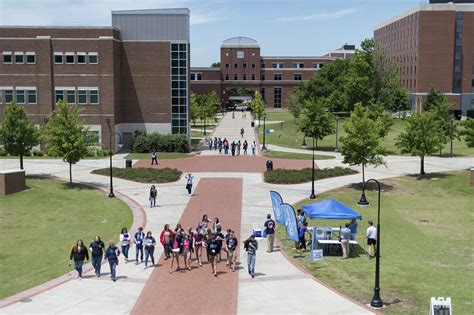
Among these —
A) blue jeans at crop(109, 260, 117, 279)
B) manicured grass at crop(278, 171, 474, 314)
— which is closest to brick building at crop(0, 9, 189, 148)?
manicured grass at crop(278, 171, 474, 314)

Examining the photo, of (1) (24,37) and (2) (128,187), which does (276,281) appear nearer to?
(2) (128,187)

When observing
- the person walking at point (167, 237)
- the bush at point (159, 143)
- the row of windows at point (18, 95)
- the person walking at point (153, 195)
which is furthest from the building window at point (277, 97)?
the person walking at point (167, 237)

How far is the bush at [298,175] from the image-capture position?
46469mm

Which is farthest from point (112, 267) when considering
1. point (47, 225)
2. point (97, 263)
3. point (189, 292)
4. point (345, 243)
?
point (47, 225)

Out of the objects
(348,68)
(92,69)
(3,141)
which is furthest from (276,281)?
(348,68)

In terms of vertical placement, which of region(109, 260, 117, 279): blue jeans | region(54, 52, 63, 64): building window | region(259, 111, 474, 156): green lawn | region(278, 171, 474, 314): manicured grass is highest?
region(54, 52, 63, 64): building window

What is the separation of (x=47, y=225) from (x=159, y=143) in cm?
3523

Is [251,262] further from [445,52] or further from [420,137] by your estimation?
[445,52]

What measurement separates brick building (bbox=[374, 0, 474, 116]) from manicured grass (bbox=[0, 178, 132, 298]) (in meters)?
83.9

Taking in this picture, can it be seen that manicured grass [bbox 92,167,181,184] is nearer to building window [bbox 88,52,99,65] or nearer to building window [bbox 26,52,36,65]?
building window [bbox 88,52,99,65]

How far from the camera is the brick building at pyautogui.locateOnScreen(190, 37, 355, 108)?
151250 millimetres

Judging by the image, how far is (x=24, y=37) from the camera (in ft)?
210

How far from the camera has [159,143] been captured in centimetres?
6700

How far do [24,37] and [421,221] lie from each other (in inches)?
1909
